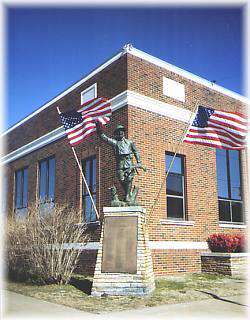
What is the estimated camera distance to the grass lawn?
8.90 metres

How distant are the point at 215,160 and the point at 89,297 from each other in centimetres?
883

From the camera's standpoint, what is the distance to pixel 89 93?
16.3 metres

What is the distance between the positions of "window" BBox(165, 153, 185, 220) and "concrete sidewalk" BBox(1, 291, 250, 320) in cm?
550

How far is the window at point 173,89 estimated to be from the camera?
49.7 feet

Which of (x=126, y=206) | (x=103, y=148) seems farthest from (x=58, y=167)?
(x=126, y=206)

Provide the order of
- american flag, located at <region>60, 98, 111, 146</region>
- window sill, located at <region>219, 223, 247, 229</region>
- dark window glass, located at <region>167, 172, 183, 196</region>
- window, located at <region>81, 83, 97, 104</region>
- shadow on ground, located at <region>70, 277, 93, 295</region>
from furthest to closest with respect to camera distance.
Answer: window sill, located at <region>219, 223, 247, 229</region> < window, located at <region>81, 83, 97, 104</region> < dark window glass, located at <region>167, 172, 183, 196</region> < american flag, located at <region>60, 98, 111, 146</region> < shadow on ground, located at <region>70, 277, 93, 295</region>

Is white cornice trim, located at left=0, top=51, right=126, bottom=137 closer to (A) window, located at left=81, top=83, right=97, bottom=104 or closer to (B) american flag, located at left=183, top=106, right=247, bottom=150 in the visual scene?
(A) window, located at left=81, top=83, right=97, bottom=104

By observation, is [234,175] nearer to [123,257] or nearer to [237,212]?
A: [237,212]

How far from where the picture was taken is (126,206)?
10.8 metres

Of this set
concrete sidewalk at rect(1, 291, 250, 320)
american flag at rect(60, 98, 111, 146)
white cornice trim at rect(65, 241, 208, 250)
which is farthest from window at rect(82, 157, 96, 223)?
concrete sidewalk at rect(1, 291, 250, 320)

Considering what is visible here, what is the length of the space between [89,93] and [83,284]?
24.7 feet

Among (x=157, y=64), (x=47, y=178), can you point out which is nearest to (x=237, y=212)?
(x=157, y=64)

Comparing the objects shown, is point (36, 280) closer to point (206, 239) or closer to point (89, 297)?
point (89, 297)

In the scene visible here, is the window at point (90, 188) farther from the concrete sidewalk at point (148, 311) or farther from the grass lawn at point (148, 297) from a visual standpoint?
the concrete sidewalk at point (148, 311)
